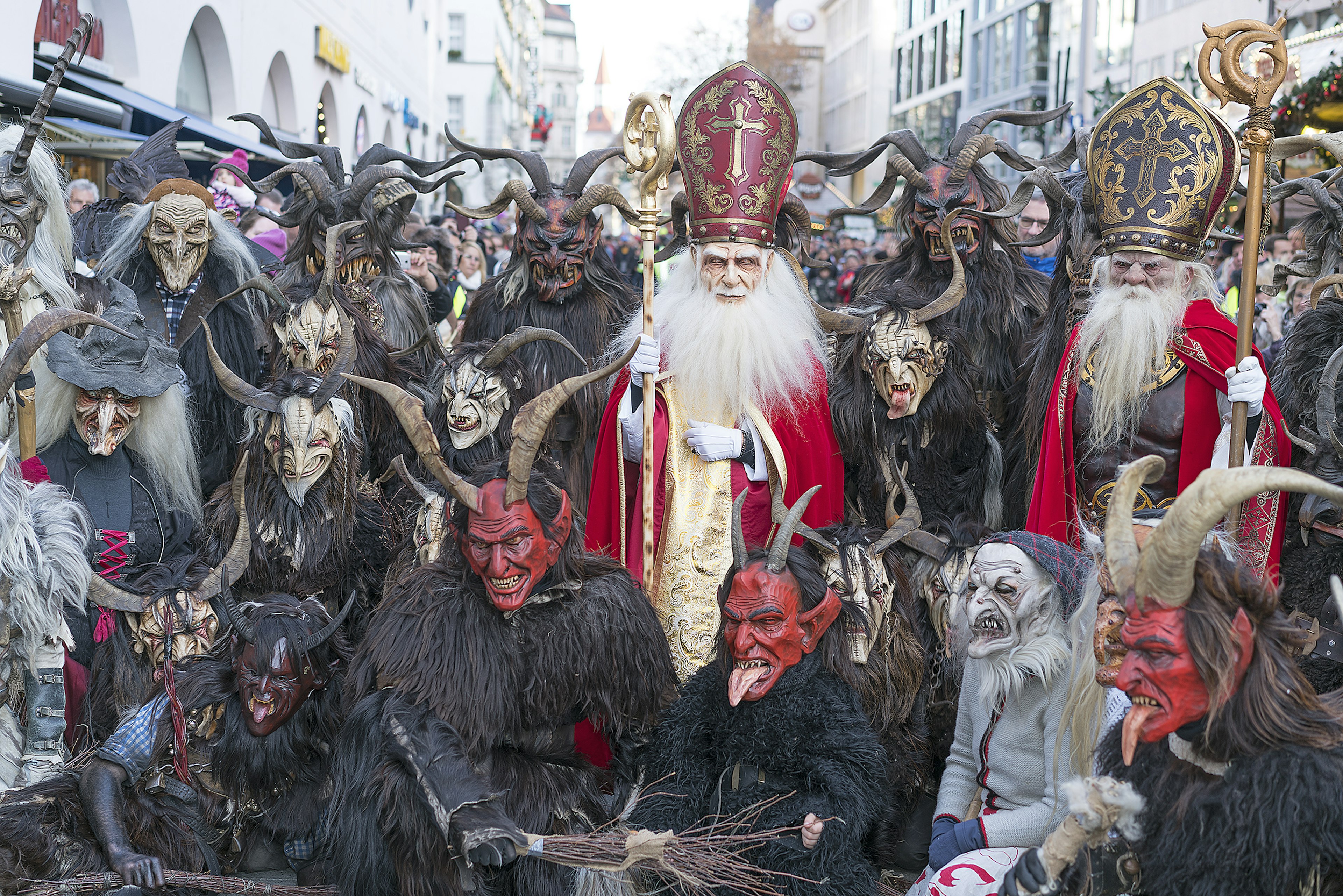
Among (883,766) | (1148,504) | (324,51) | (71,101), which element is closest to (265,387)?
(883,766)

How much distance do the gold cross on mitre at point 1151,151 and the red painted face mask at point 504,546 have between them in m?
2.43

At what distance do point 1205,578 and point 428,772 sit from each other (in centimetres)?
204

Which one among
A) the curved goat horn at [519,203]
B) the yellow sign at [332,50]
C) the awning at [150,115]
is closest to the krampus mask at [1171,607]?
the curved goat horn at [519,203]

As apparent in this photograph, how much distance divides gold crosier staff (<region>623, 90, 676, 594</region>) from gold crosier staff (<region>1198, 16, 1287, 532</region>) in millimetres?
1881

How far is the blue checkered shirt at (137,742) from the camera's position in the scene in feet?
11.9

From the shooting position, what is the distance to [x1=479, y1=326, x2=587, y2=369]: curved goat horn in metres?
4.00

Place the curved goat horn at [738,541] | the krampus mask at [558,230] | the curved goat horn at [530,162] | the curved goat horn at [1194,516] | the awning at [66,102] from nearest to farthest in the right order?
1. the curved goat horn at [1194,516]
2. the curved goat horn at [738,541]
3. the krampus mask at [558,230]
4. the curved goat horn at [530,162]
5. the awning at [66,102]

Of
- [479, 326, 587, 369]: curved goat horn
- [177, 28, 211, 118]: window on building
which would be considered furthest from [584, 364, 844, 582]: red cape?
[177, 28, 211, 118]: window on building

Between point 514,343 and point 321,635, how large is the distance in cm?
121

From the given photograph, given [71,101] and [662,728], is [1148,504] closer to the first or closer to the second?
[662,728]

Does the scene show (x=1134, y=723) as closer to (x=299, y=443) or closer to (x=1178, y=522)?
(x=1178, y=522)

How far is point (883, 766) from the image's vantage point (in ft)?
11.6

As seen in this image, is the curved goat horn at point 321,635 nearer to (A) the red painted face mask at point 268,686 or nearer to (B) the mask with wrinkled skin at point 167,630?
(A) the red painted face mask at point 268,686

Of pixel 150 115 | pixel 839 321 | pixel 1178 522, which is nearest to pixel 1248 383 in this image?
pixel 839 321
